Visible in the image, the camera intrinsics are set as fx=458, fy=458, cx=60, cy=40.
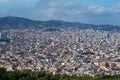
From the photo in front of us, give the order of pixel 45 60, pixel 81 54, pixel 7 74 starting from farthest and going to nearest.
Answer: pixel 81 54 → pixel 45 60 → pixel 7 74

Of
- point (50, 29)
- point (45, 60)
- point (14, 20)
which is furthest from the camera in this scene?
point (14, 20)

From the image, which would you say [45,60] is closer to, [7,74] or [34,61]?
[34,61]

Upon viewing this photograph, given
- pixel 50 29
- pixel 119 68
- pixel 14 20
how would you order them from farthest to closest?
pixel 14 20, pixel 50 29, pixel 119 68

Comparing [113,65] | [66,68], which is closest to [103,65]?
[113,65]

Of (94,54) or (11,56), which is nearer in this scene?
(11,56)

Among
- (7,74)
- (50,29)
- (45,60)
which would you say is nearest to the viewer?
(7,74)

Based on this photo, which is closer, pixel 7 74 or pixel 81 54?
pixel 7 74

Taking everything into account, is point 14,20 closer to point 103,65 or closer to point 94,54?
point 94,54

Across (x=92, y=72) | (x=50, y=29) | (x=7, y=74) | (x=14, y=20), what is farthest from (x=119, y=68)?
(x=14, y=20)
